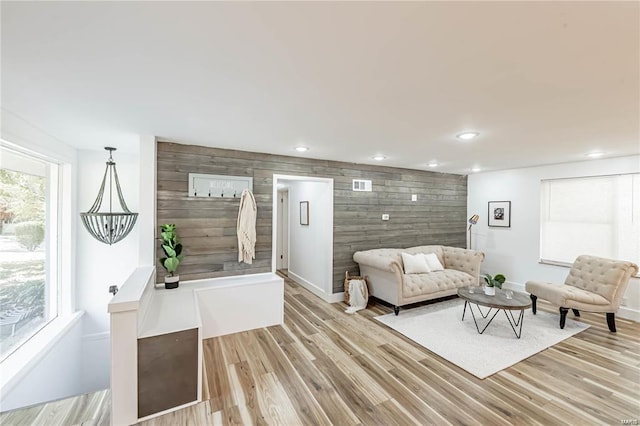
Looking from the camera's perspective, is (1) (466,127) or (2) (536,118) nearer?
(2) (536,118)

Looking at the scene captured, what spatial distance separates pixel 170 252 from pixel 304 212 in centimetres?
272

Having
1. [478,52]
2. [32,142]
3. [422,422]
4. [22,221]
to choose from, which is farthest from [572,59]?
[22,221]

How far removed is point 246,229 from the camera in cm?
349

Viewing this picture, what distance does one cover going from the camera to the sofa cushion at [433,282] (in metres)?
3.78

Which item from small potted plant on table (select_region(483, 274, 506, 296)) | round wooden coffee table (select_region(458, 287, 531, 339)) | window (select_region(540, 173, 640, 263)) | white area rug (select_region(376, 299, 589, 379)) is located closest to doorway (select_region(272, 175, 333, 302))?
white area rug (select_region(376, 299, 589, 379))

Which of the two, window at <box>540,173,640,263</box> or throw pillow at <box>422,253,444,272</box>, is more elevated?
window at <box>540,173,640,263</box>

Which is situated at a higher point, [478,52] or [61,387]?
[478,52]

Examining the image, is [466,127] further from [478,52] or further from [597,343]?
[597,343]

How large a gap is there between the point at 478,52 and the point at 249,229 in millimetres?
2979

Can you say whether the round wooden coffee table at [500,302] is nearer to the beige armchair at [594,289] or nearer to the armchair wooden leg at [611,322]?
the beige armchair at [594,289]

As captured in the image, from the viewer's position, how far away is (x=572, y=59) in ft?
4.49

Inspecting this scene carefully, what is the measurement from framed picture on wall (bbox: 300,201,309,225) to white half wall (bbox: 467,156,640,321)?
368 cm

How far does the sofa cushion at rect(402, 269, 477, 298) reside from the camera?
12.4 ft

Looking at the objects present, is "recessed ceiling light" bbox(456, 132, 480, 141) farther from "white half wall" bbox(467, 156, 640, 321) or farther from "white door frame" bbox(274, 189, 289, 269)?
"white door frame" bbox(274, 189, 289, 269)
